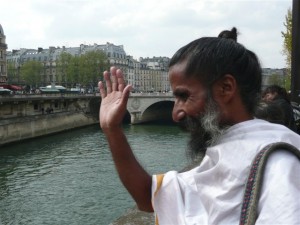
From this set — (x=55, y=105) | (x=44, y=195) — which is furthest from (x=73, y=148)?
(x=55, y=105)

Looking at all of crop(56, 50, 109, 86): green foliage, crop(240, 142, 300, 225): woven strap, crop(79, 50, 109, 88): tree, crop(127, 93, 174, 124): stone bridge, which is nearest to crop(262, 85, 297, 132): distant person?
crop(240, 142, 300, 225): woven strap

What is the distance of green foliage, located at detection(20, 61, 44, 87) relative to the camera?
70.9m

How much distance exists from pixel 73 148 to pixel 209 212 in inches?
862

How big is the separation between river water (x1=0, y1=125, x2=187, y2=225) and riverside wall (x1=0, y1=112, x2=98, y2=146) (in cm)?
94

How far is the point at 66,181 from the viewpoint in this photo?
45.6 feet

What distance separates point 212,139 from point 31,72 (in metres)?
73.3

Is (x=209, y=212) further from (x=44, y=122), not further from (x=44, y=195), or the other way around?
(x=44, y=122)

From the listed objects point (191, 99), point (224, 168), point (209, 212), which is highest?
point (191, 99)

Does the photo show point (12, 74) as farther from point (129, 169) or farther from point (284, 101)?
point (129, 169)

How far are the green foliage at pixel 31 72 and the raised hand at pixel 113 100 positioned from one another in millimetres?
72988

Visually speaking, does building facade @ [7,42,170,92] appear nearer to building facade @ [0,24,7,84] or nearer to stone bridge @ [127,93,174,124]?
building facade @ [0,24,7,84]

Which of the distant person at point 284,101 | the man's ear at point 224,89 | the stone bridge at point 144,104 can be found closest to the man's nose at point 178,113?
the man's ear at point 224,89

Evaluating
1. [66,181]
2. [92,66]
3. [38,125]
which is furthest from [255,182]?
[92,66]

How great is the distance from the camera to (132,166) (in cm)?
110
